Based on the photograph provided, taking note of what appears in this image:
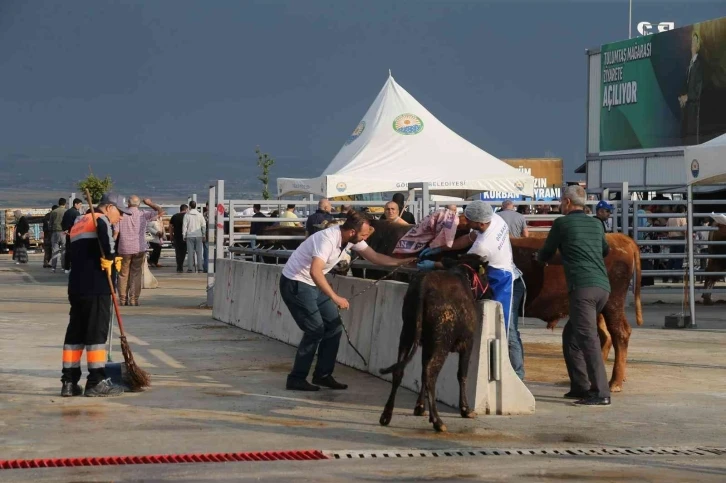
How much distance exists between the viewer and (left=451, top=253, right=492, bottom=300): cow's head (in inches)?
450

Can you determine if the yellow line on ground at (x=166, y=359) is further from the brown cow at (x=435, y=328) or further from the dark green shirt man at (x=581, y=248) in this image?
the dark green shirt man at (x=581, y=248)

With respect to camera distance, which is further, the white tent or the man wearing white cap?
the white tent

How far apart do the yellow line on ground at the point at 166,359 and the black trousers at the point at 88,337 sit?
6.92ft

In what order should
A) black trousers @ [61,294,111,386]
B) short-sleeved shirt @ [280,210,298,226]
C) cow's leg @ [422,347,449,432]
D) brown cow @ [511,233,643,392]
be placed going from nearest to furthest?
cow's leg @ [422,347,449,432] → black trousers @ [61,294,111,386] → brown cow @ [511,233,643,392] → short-sleeved shirt @ [280,210,298,226]

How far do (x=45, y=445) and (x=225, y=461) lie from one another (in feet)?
4.89

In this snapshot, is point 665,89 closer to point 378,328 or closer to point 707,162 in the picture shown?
point 707,162

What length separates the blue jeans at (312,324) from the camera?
12406mm

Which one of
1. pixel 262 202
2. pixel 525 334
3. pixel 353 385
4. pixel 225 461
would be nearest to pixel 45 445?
pixel 225 461

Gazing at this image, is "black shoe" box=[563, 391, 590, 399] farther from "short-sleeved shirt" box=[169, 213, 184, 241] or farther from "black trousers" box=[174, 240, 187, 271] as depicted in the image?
"black trousers" box=[174, 240, 187, 271]

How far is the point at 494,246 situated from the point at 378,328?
2195 mm

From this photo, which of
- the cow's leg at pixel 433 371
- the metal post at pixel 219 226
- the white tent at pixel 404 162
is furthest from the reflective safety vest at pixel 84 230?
the white tent at pixel 404 162

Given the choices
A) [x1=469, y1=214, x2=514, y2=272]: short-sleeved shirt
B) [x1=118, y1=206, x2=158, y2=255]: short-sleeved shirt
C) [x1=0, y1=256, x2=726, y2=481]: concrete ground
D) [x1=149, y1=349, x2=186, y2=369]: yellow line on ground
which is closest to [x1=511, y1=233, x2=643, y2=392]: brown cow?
[x1=0, y1=256, x2=726, y2=481]: concrete ground

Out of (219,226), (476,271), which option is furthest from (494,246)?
(219,226)

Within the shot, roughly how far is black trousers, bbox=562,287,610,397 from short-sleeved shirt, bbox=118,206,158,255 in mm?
12007
